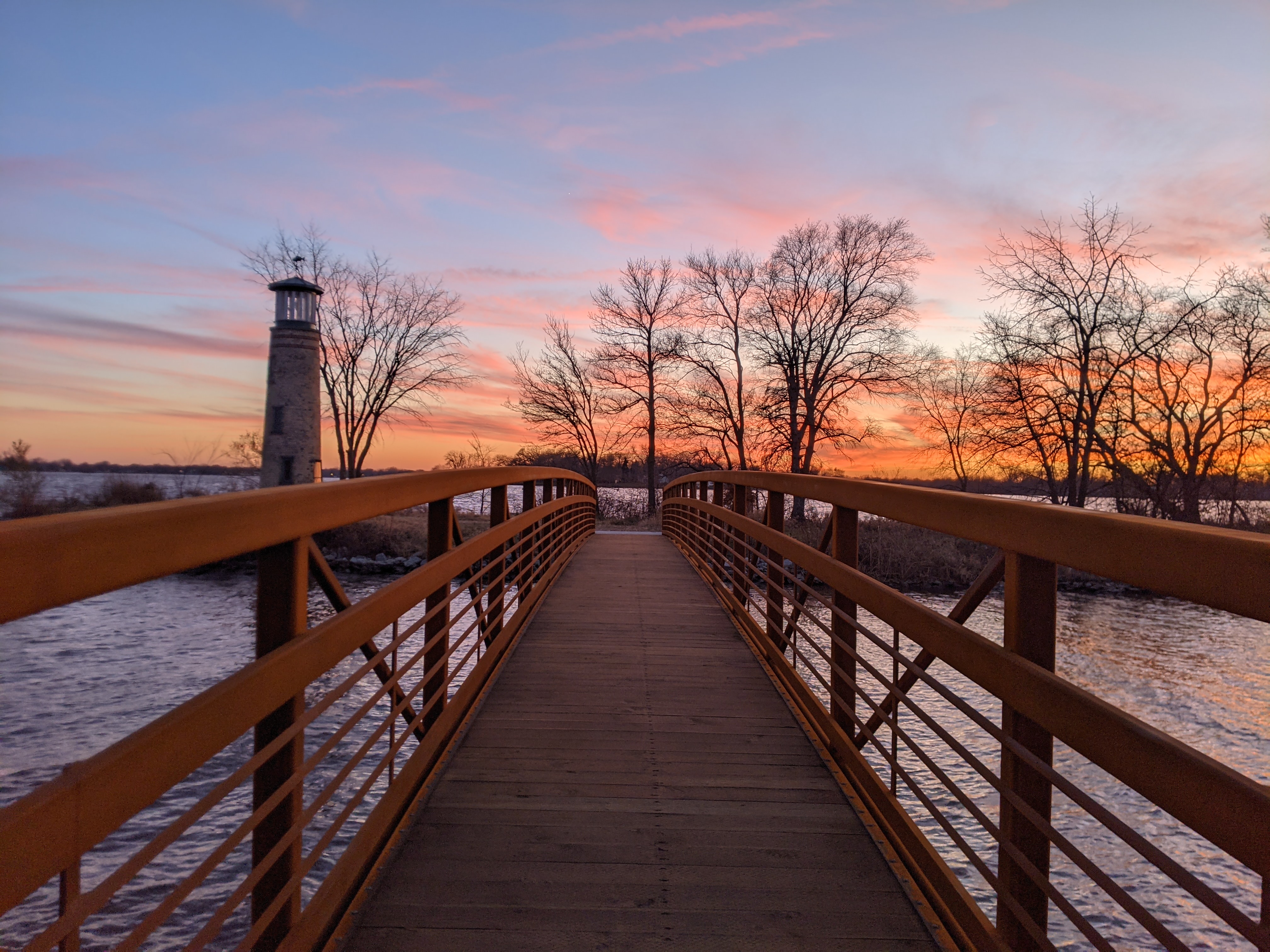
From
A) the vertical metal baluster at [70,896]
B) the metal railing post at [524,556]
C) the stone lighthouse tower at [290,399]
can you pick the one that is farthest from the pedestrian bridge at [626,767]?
the stone lighthouse tower at [290,399]

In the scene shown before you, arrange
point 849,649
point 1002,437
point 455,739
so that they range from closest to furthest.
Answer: point 849,649 → point 455,739 → point 1002,437

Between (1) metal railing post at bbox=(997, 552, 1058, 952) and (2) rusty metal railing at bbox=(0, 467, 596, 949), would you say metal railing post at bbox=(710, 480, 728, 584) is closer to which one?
(2) rusty metal railing at bbox=(0, 467, 596, 949)

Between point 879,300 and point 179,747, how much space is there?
29233 millimetres

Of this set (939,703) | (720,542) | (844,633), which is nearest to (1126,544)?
(844,633)

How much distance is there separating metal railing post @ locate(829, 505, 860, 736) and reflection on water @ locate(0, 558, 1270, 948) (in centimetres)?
293

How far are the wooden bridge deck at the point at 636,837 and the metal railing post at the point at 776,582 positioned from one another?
0.32m

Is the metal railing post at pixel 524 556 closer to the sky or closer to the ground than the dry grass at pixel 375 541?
closer to the sky

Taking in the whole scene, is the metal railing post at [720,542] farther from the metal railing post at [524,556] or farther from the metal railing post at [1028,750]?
the metal railing post at [1028,750]

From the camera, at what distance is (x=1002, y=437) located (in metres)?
19.5

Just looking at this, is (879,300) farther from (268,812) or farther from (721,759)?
(268,812)

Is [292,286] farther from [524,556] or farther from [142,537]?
[142,537]

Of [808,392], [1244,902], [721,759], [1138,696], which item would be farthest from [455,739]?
[808,392]

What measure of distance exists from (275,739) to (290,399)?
17691mm

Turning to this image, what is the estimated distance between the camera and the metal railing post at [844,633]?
329 cm
